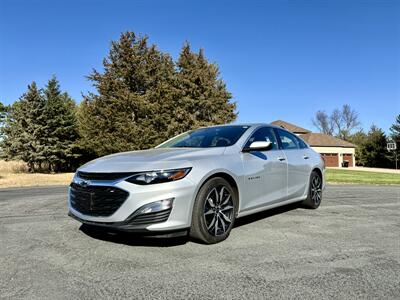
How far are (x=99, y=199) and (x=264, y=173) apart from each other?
95.1 inches

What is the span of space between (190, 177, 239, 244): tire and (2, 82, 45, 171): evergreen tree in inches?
1215

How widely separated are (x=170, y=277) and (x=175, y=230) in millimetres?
716

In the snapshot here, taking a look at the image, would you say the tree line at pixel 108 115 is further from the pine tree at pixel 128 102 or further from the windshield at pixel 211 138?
the windshield at pixel 211 138

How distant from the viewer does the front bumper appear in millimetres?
3701

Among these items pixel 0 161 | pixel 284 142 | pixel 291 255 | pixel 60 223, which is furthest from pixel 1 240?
pixel 0 161

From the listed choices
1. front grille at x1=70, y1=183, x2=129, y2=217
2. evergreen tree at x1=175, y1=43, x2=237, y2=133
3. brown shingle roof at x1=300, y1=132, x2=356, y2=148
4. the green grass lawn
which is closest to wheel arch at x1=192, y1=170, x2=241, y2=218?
front grille at x1=70, y1=183, x2=129, y2=217

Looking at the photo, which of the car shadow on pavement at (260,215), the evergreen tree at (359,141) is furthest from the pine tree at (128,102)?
the evergreen tree at (359,141)

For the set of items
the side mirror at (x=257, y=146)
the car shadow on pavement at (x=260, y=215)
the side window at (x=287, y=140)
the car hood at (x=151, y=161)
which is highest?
the side window at (x=287, y=140)

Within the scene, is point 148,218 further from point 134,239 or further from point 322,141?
point 322,141

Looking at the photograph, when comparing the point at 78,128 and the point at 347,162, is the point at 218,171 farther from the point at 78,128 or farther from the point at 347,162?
the point at 347,162

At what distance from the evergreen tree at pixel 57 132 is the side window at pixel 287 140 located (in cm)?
2991

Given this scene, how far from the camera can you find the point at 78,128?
34906 mm

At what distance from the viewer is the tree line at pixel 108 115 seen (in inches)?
1174

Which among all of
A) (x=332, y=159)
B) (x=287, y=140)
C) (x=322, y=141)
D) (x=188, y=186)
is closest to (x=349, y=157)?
(x=332, y=159)
